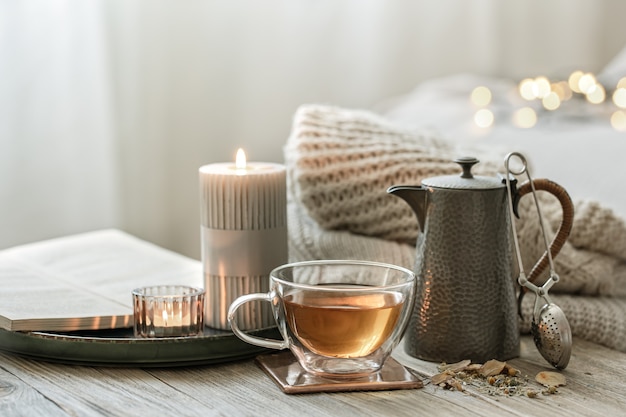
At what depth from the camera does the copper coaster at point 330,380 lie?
2.23 feet

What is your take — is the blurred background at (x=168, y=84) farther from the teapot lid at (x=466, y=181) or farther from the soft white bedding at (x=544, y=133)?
the teapot lid at (x=466, y=181)

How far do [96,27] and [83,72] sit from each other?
0.08 meters

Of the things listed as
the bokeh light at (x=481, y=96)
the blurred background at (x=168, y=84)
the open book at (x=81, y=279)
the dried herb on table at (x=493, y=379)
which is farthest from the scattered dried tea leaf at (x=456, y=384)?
the bokeh light at (x=481, y=96)

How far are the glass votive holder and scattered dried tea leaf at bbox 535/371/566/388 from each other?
30 cm

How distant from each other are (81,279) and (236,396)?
0.30 metres

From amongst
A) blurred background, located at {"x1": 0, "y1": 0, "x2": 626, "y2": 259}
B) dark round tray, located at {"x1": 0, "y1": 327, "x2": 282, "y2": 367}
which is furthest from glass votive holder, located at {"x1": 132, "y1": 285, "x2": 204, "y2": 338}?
blurred background, located at {"x1": 0, "y1": 0, "x2": 626, "y2": 259}

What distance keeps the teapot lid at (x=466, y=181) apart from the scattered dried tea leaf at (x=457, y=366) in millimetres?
152

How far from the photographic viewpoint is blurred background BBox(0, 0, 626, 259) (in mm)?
1474

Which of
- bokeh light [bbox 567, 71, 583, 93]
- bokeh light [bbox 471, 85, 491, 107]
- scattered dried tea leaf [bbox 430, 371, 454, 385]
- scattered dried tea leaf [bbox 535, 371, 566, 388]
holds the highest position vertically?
bokeh light [bbox 567, 71, 583, 93]

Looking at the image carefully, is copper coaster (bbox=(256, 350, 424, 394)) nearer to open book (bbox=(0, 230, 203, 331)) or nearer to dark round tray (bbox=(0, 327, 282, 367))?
dark round tray (bbox=(0, 327, 282, 367))

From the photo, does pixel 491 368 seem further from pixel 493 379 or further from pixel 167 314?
pixel 167 314

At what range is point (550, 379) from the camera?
71 cm

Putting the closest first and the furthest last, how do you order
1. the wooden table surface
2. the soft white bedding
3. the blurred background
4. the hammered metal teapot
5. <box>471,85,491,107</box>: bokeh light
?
the wooden table surface → the hammered metal teapot → the soft white bedding → the blurred background → <box>471,85,491,107</box>: bokeh light

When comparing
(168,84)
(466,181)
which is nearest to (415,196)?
(466,181)
